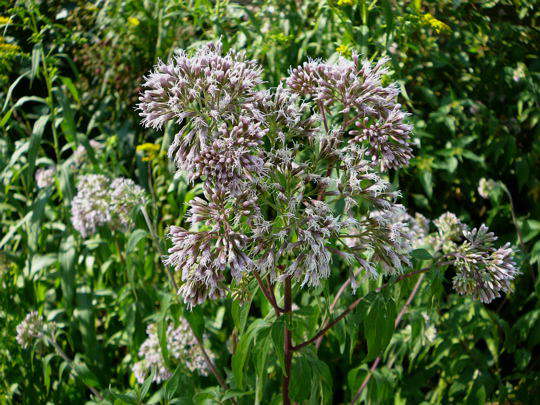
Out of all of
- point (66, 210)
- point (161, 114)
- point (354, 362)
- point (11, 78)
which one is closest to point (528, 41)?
point (354, 362)

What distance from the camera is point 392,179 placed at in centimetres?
325

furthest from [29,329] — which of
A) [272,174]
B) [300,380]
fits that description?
[272,174]

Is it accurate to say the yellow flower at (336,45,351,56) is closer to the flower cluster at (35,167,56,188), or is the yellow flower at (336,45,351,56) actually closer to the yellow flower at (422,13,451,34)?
the yellow flower at (422,13,451,34)

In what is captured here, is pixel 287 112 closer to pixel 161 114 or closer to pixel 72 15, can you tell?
pixel 161 114

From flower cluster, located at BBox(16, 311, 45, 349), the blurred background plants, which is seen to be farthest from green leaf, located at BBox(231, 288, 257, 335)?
flower cluster, located at BBox(16, 311, 45, 349)

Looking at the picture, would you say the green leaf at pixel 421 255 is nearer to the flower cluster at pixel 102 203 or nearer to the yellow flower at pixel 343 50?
the yellow flower at pixel 343 50

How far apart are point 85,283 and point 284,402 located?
76.9 inches

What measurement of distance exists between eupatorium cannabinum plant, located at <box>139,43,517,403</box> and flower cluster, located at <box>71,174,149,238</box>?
952mm

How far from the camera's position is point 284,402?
1788 millimetres

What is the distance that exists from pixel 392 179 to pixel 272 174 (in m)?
1.93

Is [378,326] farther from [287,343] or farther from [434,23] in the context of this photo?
[434,23]

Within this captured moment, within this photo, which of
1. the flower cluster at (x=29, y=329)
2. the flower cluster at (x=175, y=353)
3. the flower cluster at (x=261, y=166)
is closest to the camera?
the flower cluster at (x=261, y=166)

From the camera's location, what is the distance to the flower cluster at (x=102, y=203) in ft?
7.82

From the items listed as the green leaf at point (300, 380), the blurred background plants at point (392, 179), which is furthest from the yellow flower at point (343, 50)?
the green leaf at point (300, 380)
